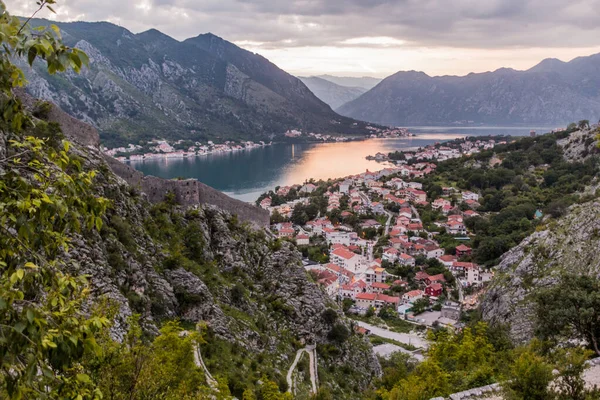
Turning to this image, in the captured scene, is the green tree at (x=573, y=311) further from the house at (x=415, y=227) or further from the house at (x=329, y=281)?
the house at (x=415, y=227)

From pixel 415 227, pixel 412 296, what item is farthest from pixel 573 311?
pixel 415 227

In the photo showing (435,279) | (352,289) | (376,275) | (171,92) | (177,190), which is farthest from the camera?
(171,92)

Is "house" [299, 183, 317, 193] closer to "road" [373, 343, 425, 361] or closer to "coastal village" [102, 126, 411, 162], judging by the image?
"coastal village" [102, 126, 411, 162]

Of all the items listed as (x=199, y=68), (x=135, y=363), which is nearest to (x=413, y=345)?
(x=135, y=363)

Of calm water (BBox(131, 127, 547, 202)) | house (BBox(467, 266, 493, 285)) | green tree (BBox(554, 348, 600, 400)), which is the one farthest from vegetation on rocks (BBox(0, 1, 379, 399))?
calm water (BBox(131, 127, 547, 202))

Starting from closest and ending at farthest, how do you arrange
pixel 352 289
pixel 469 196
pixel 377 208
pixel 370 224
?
pixel 352 289 < pixel 370 224 < pixel 469 196 < pixel 377 208

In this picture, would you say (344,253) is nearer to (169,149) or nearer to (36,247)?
(36,247)
